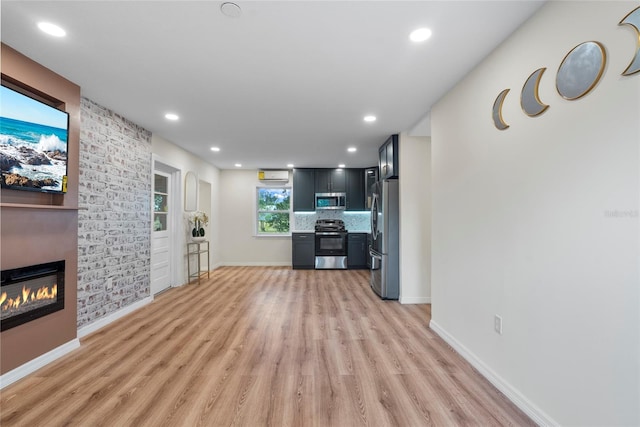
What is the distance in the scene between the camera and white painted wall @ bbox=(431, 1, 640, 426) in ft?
3.85

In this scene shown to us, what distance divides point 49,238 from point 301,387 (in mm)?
2317

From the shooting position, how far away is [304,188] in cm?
664

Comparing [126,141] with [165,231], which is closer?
[126,141]

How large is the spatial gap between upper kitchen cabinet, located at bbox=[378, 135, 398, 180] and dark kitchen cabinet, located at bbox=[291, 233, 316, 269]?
261cm

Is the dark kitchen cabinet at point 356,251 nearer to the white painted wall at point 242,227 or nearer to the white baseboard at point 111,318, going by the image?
the white painted wall at point 242,227

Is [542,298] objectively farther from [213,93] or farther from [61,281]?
[61,281]

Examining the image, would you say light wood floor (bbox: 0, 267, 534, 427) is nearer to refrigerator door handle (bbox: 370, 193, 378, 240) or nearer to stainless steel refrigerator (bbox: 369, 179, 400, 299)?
stainless steel refrigerator (bbox: 369, 179, 400, 299)

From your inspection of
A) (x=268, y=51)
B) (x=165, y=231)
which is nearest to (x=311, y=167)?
(x=165, y=231)

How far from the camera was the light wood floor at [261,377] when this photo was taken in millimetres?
1651

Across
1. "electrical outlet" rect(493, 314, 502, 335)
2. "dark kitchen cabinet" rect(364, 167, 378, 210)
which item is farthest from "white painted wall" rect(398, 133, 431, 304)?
"dark kitchen cabinet" rect(364, 167, 378, 210)

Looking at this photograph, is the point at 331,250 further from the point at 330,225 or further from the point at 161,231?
the point at 161,231

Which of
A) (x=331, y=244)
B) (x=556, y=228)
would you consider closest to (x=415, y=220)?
(x=556, y=228)

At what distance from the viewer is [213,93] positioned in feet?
8.75

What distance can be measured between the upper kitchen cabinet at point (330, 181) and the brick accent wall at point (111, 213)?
144 inches
